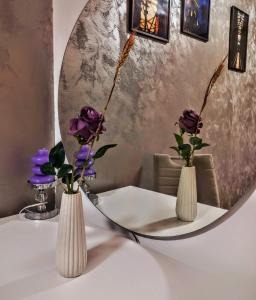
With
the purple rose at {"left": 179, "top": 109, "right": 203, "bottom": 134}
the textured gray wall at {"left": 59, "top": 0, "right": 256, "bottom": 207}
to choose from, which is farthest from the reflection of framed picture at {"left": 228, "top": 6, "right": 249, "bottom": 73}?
the purple rose at {"left": 179, "top": 109, "right": 203, "bottom": 134}

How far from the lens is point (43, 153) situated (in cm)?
109

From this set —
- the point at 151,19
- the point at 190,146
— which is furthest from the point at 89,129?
the point at 151,19

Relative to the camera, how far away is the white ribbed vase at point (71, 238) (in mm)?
734

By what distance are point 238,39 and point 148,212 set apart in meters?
0.51

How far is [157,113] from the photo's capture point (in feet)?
2.71

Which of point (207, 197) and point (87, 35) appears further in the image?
point (87, 35)

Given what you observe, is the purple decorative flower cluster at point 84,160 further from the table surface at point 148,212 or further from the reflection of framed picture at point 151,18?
the reflection of framed picture at point 151,18

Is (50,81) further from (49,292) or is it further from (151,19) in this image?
(49,292)

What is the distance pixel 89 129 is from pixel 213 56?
34 centimetres

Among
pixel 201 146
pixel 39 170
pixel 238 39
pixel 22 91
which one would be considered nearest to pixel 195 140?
pixel 201 146

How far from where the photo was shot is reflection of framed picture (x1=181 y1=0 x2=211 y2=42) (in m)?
0.70

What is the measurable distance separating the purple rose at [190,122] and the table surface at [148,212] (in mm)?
189

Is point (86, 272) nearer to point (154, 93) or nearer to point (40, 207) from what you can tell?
point (40, 207)

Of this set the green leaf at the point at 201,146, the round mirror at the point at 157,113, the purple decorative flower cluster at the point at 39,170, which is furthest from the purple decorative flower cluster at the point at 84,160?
the green leaf at the point at 201,146
